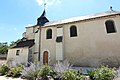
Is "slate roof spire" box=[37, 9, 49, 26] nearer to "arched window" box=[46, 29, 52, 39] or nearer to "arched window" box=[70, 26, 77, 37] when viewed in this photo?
"arched window" box=[46, 29, 52, 39]

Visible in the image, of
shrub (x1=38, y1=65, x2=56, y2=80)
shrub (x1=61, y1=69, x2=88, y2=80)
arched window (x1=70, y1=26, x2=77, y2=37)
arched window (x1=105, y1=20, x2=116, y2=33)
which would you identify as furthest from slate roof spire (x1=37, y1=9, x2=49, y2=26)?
shrub (x1=61, y1=69, x2=88, y2=80)

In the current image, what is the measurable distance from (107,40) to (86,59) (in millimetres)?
3462

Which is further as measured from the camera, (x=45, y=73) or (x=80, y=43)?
(x=80, y=43)

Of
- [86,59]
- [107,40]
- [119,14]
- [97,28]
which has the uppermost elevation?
[119,14]

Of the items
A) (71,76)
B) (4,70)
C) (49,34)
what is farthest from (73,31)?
(71,76)

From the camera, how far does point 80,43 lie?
15180mm

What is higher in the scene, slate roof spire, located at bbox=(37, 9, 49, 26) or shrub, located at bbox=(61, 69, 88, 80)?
slate roof spire, located at bbox=(37, 9, 49, 26)

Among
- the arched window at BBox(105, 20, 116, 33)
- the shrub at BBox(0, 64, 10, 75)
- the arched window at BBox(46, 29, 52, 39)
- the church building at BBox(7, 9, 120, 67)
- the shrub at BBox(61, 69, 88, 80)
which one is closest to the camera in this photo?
the shrub at BBox(61, 69, 88, 80)

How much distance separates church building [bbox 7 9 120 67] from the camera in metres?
13.6

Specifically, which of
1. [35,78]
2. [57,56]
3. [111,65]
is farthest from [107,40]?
[35,78]

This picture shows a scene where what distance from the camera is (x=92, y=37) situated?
48.1ft

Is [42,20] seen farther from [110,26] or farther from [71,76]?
[71,76]

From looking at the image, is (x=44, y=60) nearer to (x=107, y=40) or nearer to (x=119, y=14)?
(x=107, y=40)

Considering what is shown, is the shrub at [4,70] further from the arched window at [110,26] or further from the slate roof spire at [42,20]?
the slate roof spire at [42,20]
